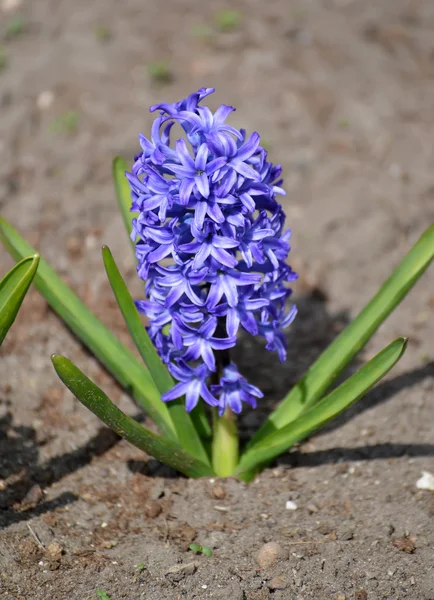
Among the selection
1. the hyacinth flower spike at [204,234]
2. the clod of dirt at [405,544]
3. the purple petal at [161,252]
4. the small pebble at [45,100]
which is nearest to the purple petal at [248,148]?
the hyacinth flower spike at [204,234]

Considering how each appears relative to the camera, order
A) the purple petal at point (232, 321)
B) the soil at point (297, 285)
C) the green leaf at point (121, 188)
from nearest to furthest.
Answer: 1. the purple petal at point (232, 321)
2. the soil at point (297, 285)
3. the green leaf at point (121, 188)

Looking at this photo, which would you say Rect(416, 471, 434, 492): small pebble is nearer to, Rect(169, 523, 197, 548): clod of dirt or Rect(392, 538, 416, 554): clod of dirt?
Rect(392, 538, 416, 554): clod of dirt

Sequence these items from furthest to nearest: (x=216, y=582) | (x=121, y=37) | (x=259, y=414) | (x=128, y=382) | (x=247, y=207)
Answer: (x=121, y=37), (x=259, y=414), (x=128, y=382), (x=216, y=582), (x=247, y=207)

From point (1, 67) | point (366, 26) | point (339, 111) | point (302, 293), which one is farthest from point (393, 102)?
point (1, 67)

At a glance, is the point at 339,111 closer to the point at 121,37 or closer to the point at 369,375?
the point at 121,37

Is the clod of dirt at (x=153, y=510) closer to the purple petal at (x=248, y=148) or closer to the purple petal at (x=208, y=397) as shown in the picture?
the purple petal at (x=208, y=397)

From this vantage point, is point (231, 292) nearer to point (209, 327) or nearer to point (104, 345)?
point (209, 327)
